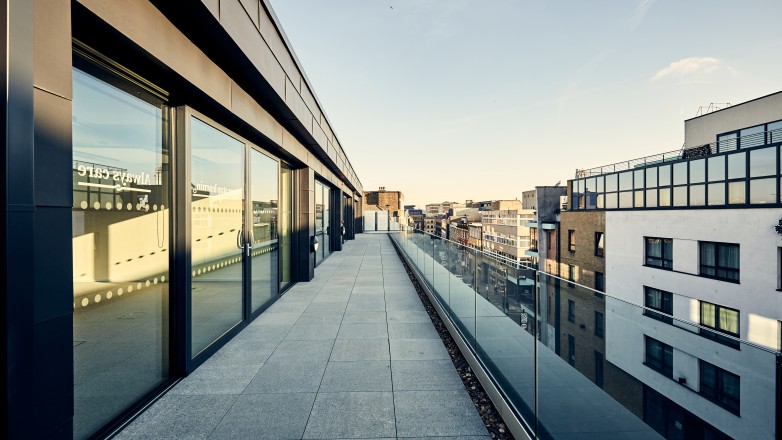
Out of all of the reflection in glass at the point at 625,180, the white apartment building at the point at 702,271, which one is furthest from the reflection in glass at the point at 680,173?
the reflection in glass at the point at 625,180

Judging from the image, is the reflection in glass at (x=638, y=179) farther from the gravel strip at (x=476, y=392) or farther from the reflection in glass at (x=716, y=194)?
the gravel strip at (x=476, y=392)

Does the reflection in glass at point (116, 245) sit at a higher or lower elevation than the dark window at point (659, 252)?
higher

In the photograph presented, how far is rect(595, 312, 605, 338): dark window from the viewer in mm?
2214

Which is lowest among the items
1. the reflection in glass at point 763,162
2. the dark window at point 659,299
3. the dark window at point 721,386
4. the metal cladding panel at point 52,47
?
the dark window at point 659,299

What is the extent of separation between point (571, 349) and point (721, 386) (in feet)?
2.65

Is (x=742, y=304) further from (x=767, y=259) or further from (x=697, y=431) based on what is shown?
(x=697, y=431)

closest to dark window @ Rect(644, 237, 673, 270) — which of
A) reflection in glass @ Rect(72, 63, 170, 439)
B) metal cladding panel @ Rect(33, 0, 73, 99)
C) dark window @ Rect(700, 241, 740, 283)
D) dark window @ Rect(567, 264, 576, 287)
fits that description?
dark window @ Rect(700, 241, 740, 283)

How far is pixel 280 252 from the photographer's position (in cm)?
813

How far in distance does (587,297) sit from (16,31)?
13.4 ft

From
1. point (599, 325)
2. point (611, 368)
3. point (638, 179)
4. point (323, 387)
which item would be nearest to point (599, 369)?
point (611, 368)

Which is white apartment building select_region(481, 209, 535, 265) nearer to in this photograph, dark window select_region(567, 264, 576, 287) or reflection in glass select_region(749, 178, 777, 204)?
dark window select_region(567, 264, 576, 287)

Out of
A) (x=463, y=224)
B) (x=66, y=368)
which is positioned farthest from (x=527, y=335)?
(x=463, y=224)

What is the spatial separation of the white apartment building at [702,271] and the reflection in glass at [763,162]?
0.05 m

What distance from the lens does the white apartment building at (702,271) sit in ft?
5.06
